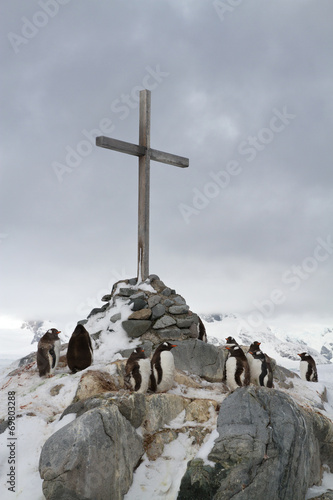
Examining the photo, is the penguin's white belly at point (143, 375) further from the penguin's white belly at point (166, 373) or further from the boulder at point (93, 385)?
the boulder at point (93, 385)

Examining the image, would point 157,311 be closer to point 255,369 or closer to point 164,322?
point 164,322

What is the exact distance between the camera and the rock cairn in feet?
40.7

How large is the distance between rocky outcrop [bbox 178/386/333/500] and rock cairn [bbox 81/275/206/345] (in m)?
4.86

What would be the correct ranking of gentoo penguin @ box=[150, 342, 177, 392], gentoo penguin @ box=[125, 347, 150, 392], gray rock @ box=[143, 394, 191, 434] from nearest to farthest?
gray rock @ box=[143, 394, 191, 434]
gentoo penguin @ box=[125, 347, 150, 392]
gentoo penguin @ box=[150, 342, 177, 392]

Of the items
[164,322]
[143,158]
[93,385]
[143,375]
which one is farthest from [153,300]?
[143,158]

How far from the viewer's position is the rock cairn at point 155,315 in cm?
1241

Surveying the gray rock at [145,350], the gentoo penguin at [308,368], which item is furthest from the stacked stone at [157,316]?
the gentoo penguin at [308,368]

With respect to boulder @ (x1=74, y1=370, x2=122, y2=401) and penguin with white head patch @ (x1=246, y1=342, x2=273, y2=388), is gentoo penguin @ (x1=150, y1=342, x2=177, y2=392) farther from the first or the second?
penguin with white head patch @ (x1=246, y1=342, x2=273, y2=388)

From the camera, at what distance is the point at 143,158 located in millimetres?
14008

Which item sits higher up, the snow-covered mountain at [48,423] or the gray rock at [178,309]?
the gray rock at [178,309]

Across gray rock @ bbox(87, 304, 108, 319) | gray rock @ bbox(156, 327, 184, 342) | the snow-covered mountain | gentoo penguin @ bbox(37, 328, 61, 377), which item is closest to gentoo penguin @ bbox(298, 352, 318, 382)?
the snow-covered mountain

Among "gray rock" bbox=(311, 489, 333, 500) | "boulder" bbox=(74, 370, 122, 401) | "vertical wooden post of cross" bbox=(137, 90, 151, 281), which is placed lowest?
"gray rock" bbox=(311, 489, 333, 500)

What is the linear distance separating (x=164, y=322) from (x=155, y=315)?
359 millimetres

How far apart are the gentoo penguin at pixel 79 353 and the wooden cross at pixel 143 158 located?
133 inches
